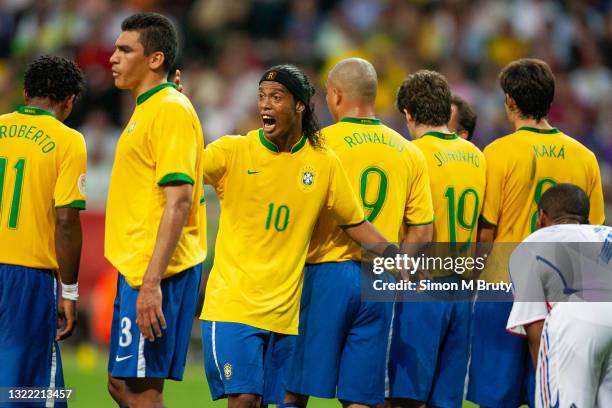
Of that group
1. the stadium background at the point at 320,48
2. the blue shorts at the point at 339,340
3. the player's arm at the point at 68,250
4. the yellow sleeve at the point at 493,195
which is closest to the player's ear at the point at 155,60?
the player's arm at the point at 68,250

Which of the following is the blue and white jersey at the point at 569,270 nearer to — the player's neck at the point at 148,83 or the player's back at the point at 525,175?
the player's back at the point at 525,175

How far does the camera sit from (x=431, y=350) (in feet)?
26.0

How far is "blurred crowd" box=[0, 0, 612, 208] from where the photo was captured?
635 inches

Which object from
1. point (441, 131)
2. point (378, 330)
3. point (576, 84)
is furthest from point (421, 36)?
point (378, 330)

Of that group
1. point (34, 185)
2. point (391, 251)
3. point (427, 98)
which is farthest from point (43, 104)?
point (427, 98)

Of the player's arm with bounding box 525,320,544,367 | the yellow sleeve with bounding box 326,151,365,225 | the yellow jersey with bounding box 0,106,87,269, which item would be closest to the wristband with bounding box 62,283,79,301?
the yellow jersey with bounding box 0,106,87,269

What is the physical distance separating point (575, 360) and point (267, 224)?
6.57 ft

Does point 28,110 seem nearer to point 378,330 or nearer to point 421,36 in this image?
point 378,330

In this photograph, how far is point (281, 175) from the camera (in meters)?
6.98

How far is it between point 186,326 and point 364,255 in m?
1.44

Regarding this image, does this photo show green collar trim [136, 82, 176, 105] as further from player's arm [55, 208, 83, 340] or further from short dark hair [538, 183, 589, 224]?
short dark hair [538, 183, 589, 224]

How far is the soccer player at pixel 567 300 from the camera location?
641cm

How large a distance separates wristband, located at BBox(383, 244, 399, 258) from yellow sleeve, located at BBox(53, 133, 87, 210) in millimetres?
1934

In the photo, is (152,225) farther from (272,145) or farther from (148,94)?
(272,145)
